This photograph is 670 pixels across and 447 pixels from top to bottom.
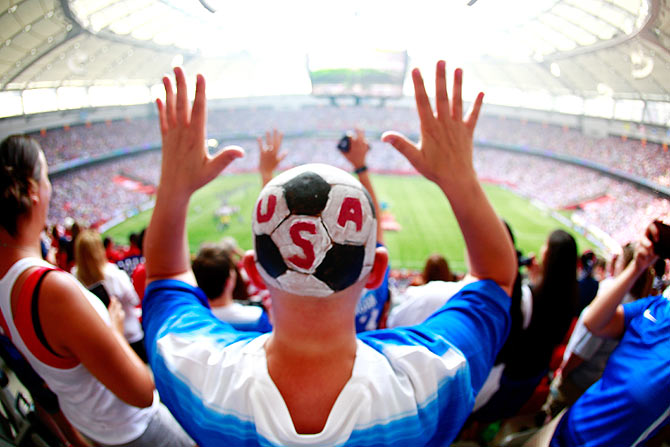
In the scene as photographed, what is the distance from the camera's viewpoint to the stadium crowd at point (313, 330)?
757mm

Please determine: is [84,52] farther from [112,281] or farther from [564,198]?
[564,198]

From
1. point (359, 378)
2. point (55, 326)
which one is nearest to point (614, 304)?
point (359, 378)

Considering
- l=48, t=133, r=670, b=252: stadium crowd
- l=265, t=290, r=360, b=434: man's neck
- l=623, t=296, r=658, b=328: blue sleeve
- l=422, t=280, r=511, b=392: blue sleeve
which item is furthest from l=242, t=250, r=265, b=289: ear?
l=623, t=296, r=658, b=328: blue sleeve

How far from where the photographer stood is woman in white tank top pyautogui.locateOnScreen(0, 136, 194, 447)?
1.16 metres

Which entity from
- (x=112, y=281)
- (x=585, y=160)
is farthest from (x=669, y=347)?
(x=585, y=160)

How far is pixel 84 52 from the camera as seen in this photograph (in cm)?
182

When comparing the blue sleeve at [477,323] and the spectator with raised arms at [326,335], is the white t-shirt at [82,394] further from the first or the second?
the blue sleeve at [477,323]

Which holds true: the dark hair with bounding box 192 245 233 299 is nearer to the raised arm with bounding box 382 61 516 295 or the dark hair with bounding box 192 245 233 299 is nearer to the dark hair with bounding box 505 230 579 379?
the raised arm with bounding box 382 61 516 295

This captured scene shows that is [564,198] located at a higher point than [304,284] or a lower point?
lower

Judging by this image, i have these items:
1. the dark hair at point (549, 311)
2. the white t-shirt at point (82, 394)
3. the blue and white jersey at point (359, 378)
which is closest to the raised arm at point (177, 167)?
the blue and white jersey at point (359, 378)

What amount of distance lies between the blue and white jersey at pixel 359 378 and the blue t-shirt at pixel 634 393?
0.63 meters

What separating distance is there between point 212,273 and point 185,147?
1.44m

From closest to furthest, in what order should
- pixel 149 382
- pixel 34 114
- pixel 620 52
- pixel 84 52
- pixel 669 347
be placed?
pixel 669 347, pixel 149 382, pixel 620 52, pixel 34 114, pixel 84 52

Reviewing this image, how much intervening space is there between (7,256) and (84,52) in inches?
46.6
